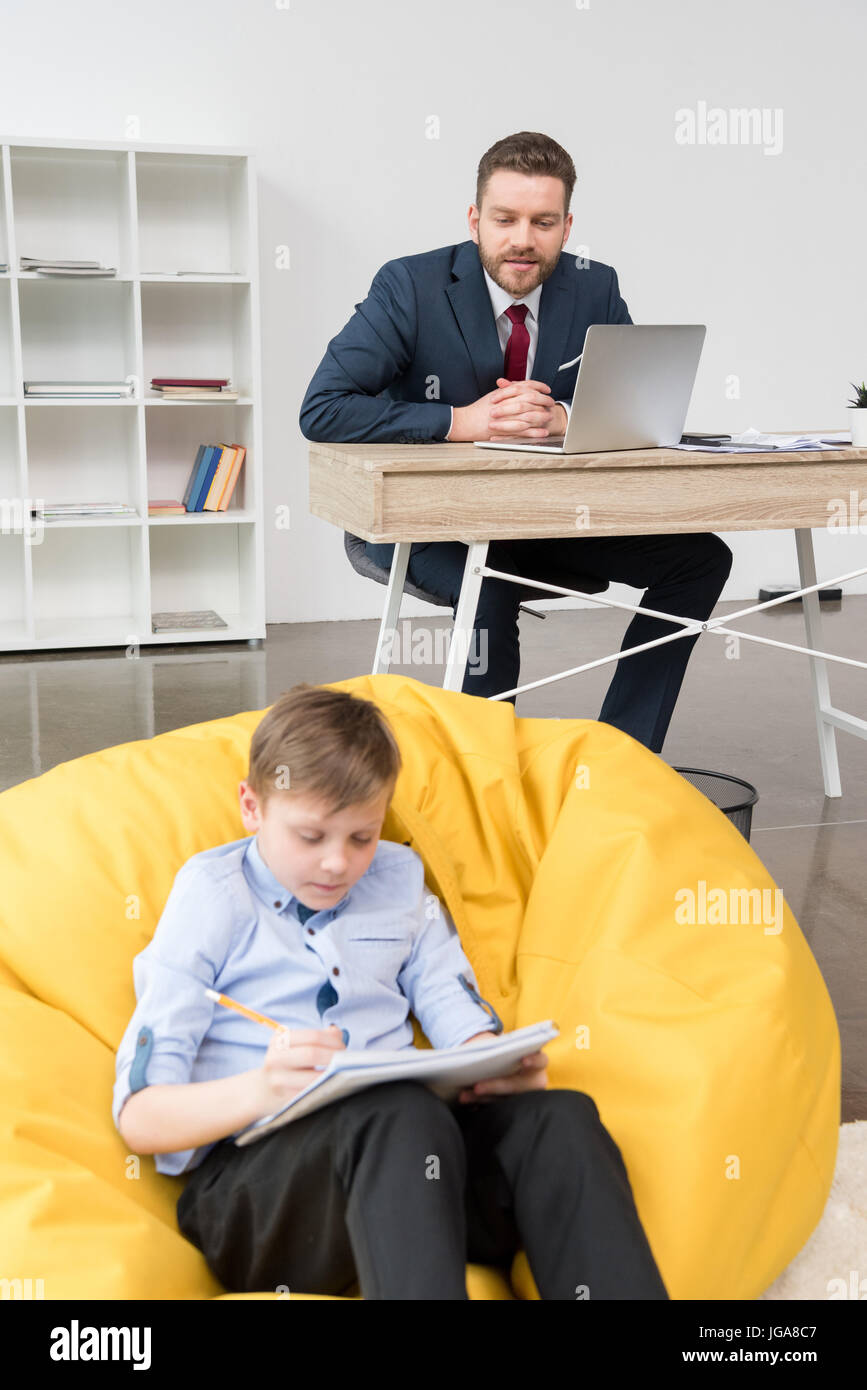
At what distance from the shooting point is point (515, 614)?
2.84 m

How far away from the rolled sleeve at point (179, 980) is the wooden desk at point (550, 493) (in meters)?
1.00

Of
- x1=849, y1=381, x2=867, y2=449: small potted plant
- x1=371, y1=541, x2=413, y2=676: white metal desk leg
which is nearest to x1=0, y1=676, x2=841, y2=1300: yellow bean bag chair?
x1=371, y1=541, x2=413, y2=676: white metal desk leg

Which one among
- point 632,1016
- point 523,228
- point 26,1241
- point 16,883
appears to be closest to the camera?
point 26,1241

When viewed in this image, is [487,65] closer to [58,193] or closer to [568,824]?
[58,193]

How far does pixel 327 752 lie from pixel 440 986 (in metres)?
0.33

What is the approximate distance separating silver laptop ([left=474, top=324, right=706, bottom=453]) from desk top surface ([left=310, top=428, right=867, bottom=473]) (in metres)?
0.03

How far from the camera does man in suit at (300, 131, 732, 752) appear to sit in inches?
106

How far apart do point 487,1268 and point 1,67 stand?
15.2 feet

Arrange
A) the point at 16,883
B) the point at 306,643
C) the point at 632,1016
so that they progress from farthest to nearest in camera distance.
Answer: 1. the point at 306,643
2. the point at 16,883
3. the point at 632,1016

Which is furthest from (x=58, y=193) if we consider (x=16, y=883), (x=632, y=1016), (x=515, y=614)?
(x=632, y=1016)

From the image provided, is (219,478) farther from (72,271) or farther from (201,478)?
(72,271)

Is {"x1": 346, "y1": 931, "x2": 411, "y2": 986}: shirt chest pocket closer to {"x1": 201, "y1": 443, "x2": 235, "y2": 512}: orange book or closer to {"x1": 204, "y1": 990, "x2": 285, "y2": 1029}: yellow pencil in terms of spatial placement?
{"x1": 204, "y1": 990, "x2": 285, "y2": 1029}: yellow pencil

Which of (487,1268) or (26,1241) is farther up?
(26,1241)
